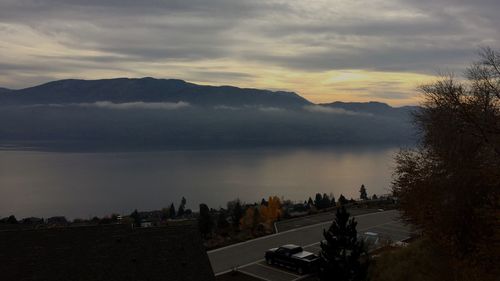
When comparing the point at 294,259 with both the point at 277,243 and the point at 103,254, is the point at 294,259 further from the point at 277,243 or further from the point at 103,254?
the point at 103,254

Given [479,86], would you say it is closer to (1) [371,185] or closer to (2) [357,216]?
(2) [357,216]

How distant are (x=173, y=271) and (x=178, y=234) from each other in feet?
6.24

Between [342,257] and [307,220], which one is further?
[307,220]

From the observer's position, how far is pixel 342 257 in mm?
18219

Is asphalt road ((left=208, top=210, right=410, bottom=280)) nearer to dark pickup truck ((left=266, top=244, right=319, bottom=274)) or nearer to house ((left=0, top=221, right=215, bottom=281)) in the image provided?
dark pickup truck ((left=266, top=244, right=319, bottom=274))

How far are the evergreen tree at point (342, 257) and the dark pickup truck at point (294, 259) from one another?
238 inches

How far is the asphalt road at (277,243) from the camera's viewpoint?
2623cm

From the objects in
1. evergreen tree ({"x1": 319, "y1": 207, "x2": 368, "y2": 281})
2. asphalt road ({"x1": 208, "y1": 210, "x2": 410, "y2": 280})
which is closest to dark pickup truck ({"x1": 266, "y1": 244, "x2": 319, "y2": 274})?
asphalt road ({"x1": 208, "y1": 210, "x2": 410, "y2": 280})

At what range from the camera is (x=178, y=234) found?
17.7m

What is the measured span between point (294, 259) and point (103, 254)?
12.8 metres

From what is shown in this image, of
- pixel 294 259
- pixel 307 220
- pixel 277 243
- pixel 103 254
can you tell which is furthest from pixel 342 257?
pixel 307 220

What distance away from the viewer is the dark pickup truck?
983 inches

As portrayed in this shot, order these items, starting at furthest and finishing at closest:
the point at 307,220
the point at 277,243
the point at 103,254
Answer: the point at 307,220
the point at 277,243
the point at 103,254

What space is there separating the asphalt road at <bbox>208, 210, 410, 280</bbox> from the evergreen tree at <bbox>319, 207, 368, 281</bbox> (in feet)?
22.0
